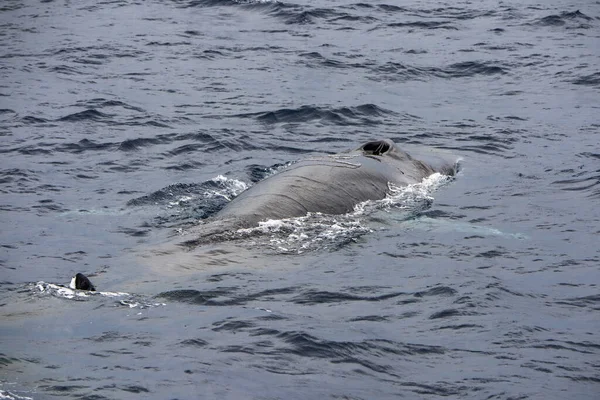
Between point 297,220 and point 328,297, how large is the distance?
8.68 feet

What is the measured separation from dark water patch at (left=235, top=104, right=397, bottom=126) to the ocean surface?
83 millimetres

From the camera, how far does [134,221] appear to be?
616 inches

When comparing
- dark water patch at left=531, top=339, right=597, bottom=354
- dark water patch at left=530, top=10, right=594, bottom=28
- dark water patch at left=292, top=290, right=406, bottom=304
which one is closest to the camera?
dark water patch at left=531, top=339, right=597, bottom=354

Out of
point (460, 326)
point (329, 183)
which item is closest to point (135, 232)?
point (329, 183)

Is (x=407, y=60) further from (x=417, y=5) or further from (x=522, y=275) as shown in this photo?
(x=522, y=275)

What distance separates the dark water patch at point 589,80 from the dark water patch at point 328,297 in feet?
53.5

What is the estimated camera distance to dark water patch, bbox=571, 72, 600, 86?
26.9 m

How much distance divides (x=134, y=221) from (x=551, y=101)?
1296cm

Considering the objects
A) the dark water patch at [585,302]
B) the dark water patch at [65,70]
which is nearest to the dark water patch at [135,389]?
the dark water patch at [585,302]

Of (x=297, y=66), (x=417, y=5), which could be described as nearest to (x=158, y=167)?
(x=297, y=66)

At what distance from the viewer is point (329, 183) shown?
1598 centimetres

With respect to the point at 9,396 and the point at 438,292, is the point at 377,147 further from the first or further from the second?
the point at 9,396

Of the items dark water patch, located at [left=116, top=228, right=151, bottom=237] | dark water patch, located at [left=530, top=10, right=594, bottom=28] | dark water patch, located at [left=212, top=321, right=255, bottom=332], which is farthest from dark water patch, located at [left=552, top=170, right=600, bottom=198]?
dark water patch, located at [left=530, top=10, right=594, bottom=28]

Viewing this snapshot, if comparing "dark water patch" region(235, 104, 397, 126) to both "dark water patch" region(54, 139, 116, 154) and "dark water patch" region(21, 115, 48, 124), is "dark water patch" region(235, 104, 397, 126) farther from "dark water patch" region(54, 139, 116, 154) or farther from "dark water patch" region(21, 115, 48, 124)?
"dark water patch" region(21, 115, 48, 124)
